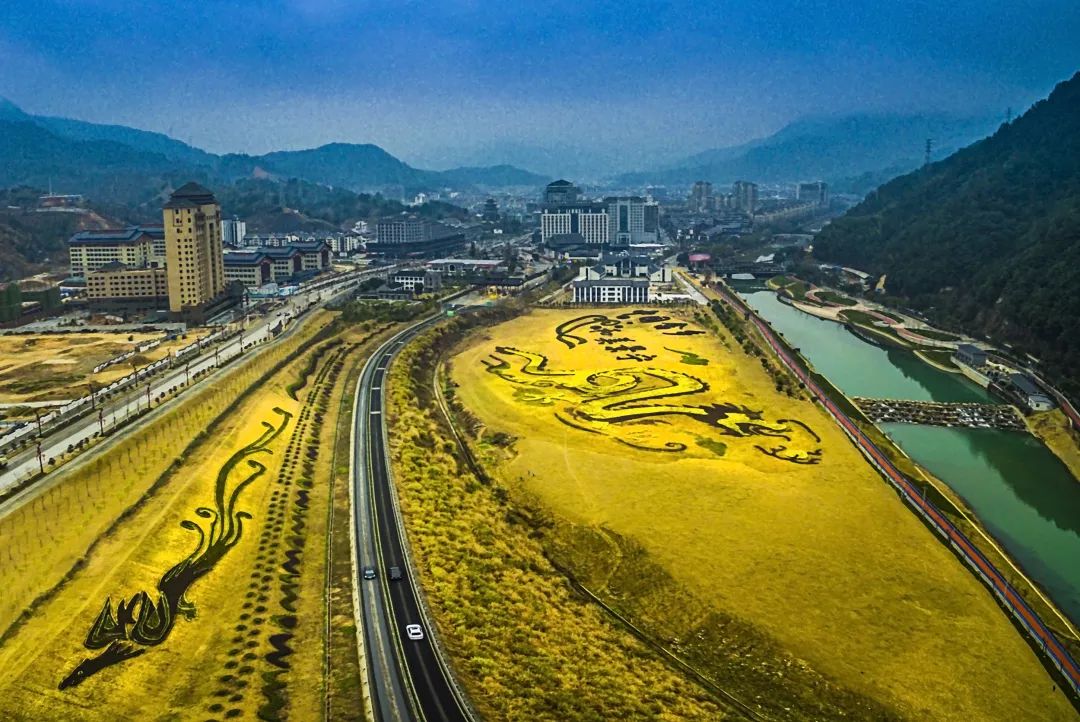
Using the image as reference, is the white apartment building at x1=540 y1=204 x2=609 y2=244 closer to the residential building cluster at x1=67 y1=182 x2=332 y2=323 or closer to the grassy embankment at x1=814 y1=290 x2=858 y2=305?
the grassy embankment at x1=814 y1=290 x2=858 y2=305

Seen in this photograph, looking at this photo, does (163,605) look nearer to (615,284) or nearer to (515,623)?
(515,623)

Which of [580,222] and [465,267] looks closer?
[465,267]

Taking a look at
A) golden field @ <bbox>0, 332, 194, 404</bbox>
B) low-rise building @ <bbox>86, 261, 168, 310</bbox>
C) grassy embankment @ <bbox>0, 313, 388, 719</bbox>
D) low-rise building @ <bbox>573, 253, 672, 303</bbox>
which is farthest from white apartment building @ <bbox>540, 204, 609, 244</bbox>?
grassy embankment @ <bbox>0, 313, 388, 719</bbox>

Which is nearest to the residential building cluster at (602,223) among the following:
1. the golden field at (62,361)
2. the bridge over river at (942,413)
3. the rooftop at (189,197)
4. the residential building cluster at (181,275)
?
the residential building cluster at (181,275)

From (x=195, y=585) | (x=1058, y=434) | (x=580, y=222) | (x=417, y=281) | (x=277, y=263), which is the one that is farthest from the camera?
(x=580, y=222)

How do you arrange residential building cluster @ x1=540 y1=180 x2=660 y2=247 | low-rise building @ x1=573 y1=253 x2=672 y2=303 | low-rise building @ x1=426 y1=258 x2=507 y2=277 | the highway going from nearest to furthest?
the highway
low-rise building @ x1=573 y1=253 x2=672 y2=303
low-rise building @ x1=426 y1=258 x2=507 y2=277
residential building cluster @ x1=540 y1=180 x2=660 y2=247

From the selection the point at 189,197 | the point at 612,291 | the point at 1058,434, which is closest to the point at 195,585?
the point at 1058,434

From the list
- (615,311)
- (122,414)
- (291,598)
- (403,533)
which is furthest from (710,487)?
(615,311)

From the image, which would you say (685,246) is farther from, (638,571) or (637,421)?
(638,571)
